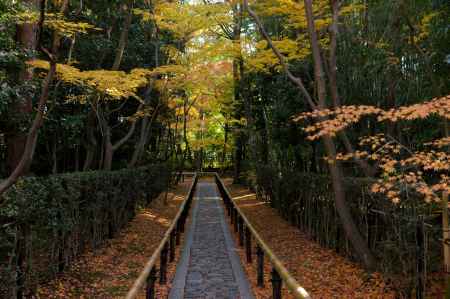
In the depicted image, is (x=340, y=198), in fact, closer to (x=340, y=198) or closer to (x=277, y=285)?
(x=340, y=198)

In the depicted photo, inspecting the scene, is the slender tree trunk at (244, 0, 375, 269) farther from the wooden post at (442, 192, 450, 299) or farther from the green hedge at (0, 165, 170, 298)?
the green hedge at (0, 165, 170, 298)

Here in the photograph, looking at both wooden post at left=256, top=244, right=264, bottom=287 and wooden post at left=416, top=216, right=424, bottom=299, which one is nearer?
wooden post at left=416, top=216, right=424, bottom=299

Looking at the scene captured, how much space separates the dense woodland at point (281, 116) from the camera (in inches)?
231

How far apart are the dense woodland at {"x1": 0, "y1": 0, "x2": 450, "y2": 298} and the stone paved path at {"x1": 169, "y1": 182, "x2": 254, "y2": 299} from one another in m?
2.14

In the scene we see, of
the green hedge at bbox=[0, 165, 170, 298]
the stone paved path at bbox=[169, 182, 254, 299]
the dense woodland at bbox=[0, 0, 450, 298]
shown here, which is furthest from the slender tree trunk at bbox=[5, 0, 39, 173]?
the stone paved path at bbox=[169, 182, 254, 299]

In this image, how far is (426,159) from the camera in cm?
533

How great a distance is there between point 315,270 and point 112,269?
4034mm

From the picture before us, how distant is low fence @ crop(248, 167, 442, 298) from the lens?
19.2 feet

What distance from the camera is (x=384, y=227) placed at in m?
7.29

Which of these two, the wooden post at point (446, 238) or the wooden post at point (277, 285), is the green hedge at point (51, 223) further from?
the wooden post at point (446, 238)

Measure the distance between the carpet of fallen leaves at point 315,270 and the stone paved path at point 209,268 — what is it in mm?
292

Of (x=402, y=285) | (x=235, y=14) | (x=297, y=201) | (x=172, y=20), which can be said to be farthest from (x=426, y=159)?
(x=235, y=14)

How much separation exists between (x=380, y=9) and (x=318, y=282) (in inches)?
315

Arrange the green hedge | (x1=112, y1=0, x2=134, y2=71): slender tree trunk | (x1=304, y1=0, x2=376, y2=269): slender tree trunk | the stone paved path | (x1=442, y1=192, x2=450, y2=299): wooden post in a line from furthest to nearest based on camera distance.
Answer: (x1=112, y1=0, x2=134, y2=71): slender tree trunk < (x1=304, y1=0, x2=376, y2=269): slender tree trunk < the stone paved path < the green hedge < (x1=442, y1=192, x2=450, y2=299): wooden post
